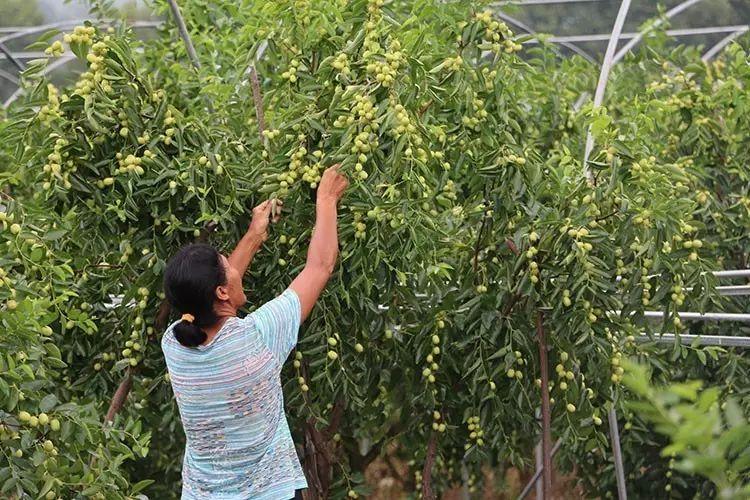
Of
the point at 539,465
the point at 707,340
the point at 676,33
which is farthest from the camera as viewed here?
the point at 676,33

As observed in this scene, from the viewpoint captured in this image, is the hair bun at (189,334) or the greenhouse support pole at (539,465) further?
the greenhouse support pole at (539,465)

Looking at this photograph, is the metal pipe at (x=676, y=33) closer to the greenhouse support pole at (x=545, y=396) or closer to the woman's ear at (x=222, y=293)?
the greenhouse support pole at (x=545, y=396)

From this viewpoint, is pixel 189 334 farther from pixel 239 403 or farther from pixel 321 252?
pixel 321 252

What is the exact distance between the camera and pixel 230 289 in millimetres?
2879

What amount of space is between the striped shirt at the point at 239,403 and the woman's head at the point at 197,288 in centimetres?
4

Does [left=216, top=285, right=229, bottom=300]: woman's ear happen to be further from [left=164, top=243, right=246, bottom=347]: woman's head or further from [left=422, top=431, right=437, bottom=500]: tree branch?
[left=422, top=431, right=437, bottom=500]: tree branch

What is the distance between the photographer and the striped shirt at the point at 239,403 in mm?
2793

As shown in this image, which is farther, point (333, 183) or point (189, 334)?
point (333, 183)

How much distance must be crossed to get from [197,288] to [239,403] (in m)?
0.27

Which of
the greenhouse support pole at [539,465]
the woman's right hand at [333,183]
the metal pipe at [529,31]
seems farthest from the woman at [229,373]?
the metal pipe at [529,31]

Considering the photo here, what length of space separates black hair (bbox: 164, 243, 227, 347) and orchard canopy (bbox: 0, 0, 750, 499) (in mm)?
420

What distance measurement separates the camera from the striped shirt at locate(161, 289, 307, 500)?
110 inches

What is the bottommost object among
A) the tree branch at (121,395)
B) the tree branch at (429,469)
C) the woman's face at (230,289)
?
the tree branch at (429,469)

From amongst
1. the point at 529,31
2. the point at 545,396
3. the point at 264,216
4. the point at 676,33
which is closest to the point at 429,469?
the point at 545,396
